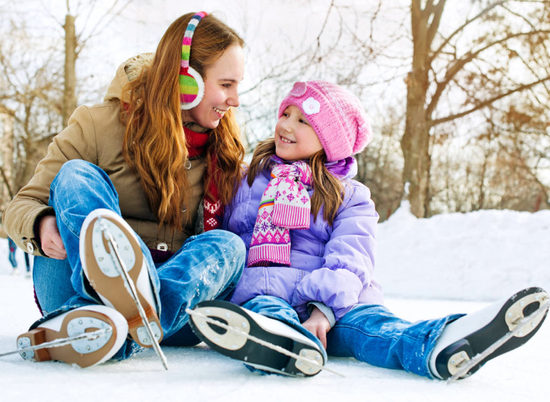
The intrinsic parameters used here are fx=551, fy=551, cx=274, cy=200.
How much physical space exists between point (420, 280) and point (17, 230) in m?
4.98

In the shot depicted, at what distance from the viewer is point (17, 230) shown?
165cm

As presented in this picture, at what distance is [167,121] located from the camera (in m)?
2.03

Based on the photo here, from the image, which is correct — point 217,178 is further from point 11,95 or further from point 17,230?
point 11,95

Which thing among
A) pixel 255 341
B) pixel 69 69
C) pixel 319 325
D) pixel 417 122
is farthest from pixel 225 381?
pixel 69 69

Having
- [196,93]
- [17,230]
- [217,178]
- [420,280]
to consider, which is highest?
[196,93]

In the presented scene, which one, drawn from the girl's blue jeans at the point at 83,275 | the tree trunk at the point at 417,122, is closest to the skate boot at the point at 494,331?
the girl's blue jeans at the point at 83,275

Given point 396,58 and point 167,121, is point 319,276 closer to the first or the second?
point 167,121

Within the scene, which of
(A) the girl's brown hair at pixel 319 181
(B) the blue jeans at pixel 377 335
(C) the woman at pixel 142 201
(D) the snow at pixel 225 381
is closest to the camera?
(D) the snow at pixel 225 381

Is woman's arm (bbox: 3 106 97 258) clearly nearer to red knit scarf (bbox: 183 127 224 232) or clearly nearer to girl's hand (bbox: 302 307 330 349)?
red knit scarf (bbox: 183 127 224 232)

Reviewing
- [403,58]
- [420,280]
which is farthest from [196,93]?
[403,58]

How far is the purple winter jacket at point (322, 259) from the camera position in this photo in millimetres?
1876

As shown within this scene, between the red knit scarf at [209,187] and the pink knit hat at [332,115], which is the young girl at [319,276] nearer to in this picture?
the pink knit hat at [332,115]

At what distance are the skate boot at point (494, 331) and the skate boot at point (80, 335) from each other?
83cm

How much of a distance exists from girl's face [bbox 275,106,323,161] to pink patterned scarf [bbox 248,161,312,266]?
164 millimetres
